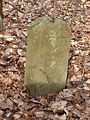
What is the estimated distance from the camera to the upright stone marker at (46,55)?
Answer: 2.46m

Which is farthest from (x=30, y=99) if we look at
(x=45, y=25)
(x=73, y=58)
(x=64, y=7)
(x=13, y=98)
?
(x=64, y=7)

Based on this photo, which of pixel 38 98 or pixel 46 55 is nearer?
pixel 46 55

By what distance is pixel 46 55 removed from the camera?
2.57 m

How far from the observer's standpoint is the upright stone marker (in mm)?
2465

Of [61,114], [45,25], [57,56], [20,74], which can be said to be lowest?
[61,114]

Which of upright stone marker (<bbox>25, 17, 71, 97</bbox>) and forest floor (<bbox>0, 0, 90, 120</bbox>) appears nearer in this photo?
upright stone marker (<bbox>25, 17, 71, 97</bbox>)

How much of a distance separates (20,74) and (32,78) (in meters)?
0.58

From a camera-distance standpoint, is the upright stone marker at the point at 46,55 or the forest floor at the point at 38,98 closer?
the upright stone marker at the point at 46,55

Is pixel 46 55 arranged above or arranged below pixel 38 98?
above

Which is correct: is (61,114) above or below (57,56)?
below

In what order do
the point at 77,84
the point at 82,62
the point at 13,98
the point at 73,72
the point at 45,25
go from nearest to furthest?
the point at 45,25 < the point at 13,98 < the point at 77,84 < the point at 73,72 < the point at 82,62

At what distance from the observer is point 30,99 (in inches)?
111

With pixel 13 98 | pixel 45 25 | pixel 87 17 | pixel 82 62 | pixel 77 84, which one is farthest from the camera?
pixel 87 17

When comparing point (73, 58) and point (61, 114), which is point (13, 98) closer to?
point (61, 114)
